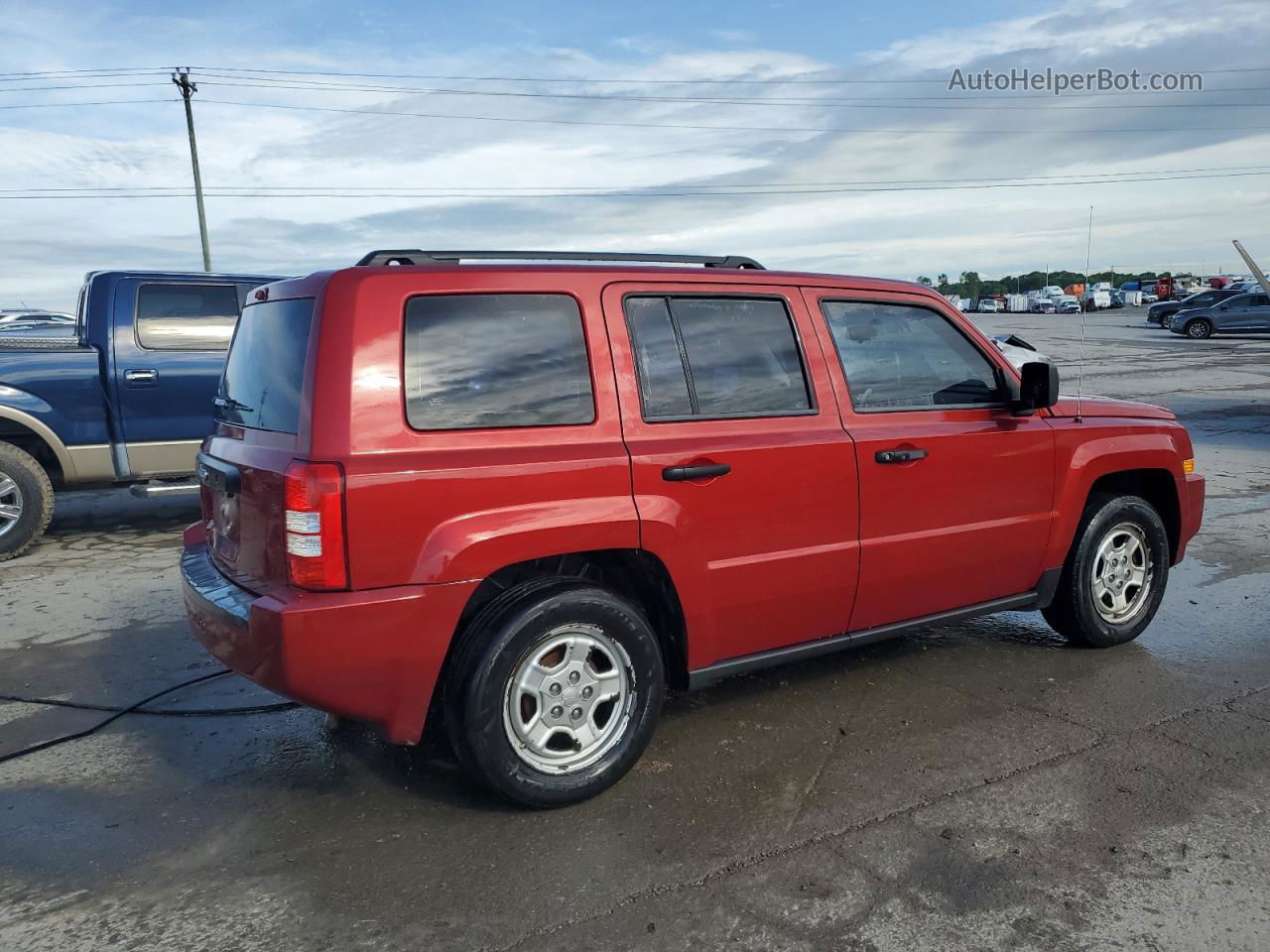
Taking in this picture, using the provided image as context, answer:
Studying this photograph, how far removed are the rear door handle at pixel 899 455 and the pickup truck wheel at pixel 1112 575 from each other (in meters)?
1.24

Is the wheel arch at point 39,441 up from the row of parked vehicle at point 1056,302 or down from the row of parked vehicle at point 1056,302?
down

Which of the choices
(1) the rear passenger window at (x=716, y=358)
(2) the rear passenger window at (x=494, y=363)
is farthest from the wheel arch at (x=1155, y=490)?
(2) the rear passenger window at (x=494, y=363)

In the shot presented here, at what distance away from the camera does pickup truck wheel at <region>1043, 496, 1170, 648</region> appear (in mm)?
4969

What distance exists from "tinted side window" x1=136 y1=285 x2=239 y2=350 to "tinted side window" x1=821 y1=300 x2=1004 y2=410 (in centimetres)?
559

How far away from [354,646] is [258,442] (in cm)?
86

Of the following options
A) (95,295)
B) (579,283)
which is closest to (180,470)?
(95,295)

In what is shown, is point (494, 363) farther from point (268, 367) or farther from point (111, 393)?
point (111, 393)

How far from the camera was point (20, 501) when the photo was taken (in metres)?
7.48

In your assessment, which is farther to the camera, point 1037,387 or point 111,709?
point 111,709

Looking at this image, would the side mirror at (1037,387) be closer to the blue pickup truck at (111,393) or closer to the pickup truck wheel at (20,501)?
the blue pickup truck at (111,393)

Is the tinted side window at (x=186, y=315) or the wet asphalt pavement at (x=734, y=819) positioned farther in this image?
the tinted side window at (x=186, y=315)

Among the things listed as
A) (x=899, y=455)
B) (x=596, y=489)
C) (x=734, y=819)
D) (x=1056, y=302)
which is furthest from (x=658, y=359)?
(x=1056, y=302)

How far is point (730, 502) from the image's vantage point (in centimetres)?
378

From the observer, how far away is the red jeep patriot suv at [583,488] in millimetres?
3199
